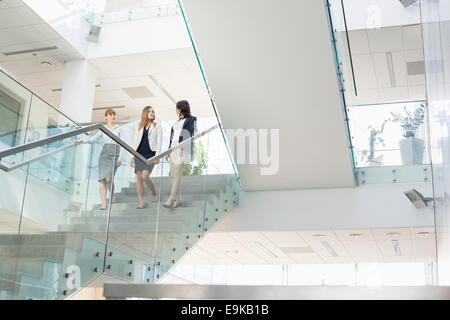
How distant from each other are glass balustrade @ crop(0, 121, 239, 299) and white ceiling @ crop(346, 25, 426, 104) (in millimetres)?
3986

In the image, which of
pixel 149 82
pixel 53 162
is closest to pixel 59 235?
pixel 53 162

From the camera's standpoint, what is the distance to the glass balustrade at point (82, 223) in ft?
10.8

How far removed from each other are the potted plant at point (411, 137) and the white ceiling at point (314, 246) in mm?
923

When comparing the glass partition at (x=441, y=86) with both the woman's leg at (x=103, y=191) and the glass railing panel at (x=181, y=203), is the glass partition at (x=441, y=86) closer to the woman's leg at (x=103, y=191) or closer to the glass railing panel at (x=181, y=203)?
the woman's leg at (x=103, y=191)

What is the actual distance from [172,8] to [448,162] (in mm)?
8344

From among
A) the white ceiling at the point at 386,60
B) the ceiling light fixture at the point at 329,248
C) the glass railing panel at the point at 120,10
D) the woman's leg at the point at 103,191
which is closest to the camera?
the woman's leg at the point at 103,191

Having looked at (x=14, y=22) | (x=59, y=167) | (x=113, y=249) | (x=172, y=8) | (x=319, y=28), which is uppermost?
(x=172, y=8)

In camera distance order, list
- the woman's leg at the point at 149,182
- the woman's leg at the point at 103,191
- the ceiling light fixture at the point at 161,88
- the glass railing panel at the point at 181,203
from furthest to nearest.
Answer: the ceiling light fixture at the point at 161,88
the glass railing panel at the point at 181,203
the woman's leg at the point at 149,182
the woman's leg at the point at 103,191

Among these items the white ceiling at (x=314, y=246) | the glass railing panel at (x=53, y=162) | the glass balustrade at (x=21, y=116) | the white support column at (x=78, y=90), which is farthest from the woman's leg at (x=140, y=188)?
the white support column at (x=78, y=90)

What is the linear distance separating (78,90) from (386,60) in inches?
228

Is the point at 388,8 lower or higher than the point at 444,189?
higher

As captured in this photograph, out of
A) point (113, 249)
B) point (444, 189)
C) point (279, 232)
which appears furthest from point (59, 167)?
point (279, 232)

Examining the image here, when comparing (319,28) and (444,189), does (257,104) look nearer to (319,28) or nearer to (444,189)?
(319,28)

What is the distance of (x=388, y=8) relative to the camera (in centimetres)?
827
